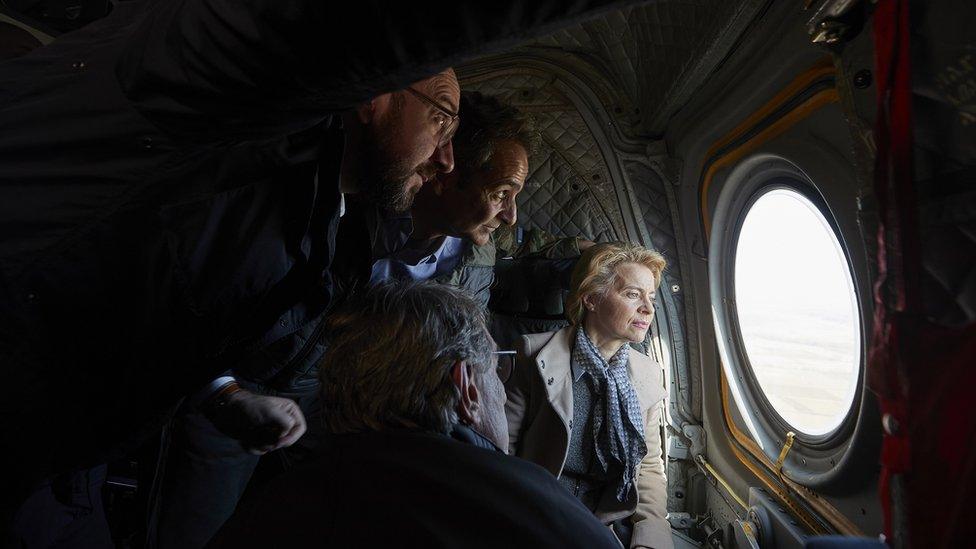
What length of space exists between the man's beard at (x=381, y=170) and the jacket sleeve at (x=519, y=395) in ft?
4.24

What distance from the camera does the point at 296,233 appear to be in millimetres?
1096

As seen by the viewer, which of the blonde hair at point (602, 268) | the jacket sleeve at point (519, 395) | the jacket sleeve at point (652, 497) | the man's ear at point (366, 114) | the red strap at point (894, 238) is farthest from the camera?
the blonde hair at point (602, 268)

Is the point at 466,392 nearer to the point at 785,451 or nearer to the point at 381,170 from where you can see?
the point at 381,170

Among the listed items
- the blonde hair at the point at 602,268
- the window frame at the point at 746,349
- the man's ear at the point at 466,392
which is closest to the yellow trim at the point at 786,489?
the window frame at the point at 746,349

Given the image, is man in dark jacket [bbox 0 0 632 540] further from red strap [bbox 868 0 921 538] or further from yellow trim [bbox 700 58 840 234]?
yellow trim [bbox 700 58 840 234]

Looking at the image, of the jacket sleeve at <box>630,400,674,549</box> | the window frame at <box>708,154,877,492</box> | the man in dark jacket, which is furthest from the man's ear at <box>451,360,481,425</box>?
the jacket sleeve at <box>630,400,674,549</box>

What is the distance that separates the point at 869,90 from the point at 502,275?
2.08 m

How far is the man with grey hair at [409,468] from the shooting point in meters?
0.95

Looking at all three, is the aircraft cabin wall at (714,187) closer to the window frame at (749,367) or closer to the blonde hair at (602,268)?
the window frame at (749,367)

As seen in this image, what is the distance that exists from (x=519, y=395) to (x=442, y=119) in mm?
1445

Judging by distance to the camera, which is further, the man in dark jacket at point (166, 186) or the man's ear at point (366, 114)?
the man's ear at point (366, 114)

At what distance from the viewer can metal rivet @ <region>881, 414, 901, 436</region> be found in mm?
440

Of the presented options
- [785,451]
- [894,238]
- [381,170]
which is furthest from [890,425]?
[785,451]

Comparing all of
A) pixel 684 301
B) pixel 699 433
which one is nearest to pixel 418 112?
pixel 684 301
